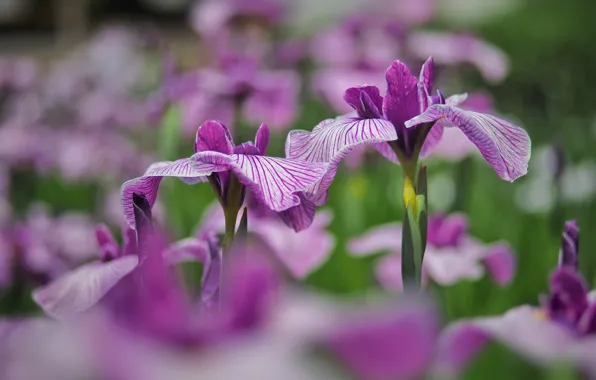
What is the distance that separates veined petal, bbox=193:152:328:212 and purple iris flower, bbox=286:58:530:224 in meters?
0.01

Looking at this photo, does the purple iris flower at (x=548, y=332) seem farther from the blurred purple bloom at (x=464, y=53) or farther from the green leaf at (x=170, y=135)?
the blurred purple bloom at (x=464, y=53)

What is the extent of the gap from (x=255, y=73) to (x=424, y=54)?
0.35 meters

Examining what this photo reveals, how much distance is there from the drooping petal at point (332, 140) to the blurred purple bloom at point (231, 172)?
0.05ft

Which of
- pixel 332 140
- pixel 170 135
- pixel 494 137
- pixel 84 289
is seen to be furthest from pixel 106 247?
pixel 170 135

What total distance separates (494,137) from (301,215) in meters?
0.15

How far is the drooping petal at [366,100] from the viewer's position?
1.75ft

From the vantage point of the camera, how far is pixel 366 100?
0.53m

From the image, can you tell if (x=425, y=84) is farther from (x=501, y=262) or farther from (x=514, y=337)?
(x=501, y=262)

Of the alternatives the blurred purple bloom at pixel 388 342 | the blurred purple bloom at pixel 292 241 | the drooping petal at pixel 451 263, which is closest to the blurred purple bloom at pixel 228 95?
the blurred purple bloom at pixel 292 241

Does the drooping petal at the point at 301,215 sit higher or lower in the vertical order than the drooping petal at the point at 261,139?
lower

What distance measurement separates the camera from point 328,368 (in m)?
0.22

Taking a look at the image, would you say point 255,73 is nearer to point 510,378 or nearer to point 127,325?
point 510,378

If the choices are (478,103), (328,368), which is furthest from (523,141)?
(478,103)

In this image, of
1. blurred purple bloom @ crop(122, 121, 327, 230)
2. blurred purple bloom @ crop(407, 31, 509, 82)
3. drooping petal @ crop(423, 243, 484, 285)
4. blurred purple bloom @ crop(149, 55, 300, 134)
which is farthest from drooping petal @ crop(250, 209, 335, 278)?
blurred purple bloom @ crop(407, 31, 509, 82)
